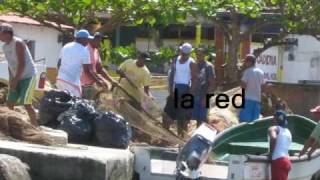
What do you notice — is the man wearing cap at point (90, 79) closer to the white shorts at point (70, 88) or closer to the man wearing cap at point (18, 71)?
the white shorts at point (70, 88)

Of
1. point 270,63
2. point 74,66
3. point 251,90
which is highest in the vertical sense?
point 74,66

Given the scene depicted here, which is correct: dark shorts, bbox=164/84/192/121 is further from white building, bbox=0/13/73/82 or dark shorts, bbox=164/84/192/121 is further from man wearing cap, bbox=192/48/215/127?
white building, bbox=0/13/73/82

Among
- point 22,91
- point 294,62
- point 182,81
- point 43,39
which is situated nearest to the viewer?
point 22,91

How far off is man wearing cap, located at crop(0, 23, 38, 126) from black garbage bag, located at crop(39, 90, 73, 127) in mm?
247

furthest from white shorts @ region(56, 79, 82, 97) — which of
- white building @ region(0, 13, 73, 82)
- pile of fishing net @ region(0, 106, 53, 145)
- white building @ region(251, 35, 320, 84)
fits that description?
white building @ region(0, 13, 73, 82)

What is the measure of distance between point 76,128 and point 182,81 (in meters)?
4.53

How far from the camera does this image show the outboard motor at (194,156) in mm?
9492

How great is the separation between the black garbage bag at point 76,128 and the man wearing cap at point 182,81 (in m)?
4.03

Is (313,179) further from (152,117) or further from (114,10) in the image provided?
(114,10)

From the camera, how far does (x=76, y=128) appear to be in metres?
10.9

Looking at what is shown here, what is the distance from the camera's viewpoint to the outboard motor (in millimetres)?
9492

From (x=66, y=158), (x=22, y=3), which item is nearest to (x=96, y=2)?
(x=22, y=3)

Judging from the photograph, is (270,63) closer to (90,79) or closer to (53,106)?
(90,79)

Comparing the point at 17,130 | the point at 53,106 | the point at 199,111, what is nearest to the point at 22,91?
the point at 53,106
